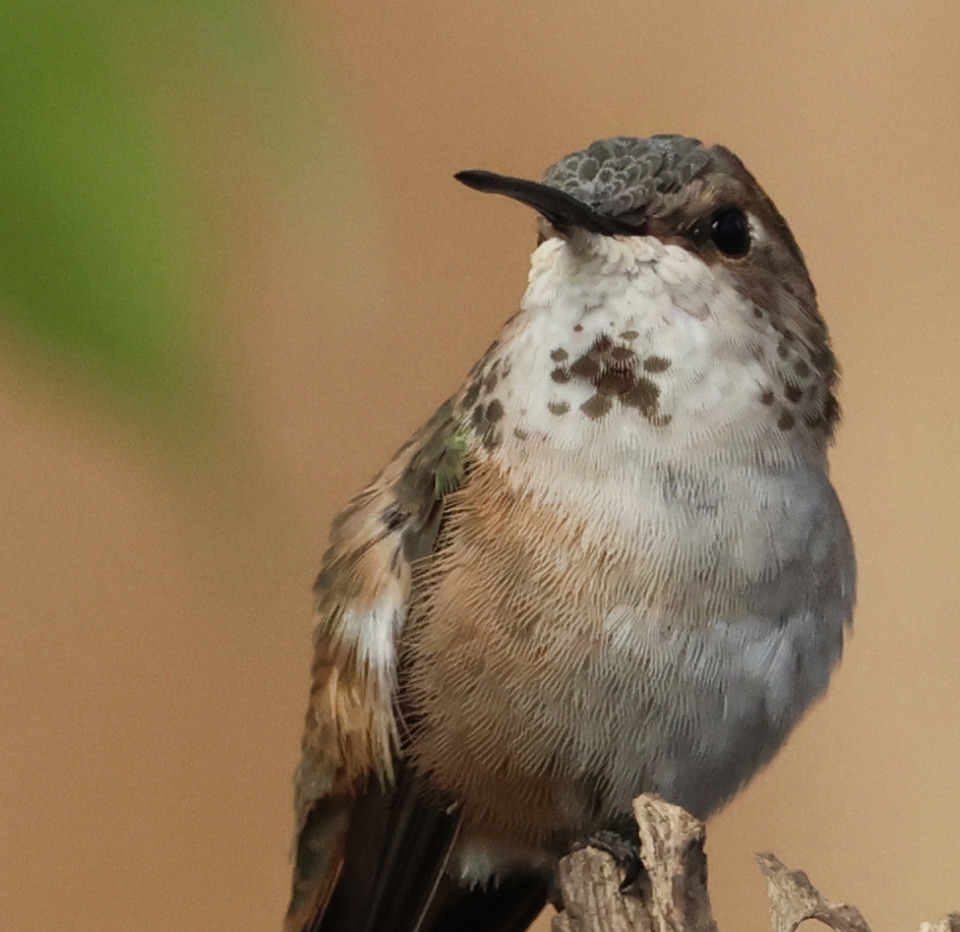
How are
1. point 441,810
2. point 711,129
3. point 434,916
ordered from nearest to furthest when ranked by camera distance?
point 441,810
point 434,916
point 711,129

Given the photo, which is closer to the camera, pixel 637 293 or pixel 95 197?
Result: pixel 95 197

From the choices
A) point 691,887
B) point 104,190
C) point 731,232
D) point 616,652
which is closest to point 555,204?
point 731,232

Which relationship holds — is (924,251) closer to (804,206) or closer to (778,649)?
(804,206)

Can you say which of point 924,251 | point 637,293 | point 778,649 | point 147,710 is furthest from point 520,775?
point 924,251

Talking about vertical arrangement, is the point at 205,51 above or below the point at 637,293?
above

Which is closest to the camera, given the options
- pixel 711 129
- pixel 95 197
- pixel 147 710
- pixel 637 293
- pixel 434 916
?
pixel 95 197

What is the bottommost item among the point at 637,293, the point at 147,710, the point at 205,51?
the point at 147,710

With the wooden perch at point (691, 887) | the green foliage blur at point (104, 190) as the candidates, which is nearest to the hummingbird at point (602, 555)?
the wooden perch at point (691, 887)

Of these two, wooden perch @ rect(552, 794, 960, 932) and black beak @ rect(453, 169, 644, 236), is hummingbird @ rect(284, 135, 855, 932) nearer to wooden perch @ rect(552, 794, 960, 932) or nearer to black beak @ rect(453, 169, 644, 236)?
black beak @ rect(453, 169, 644, 236)
